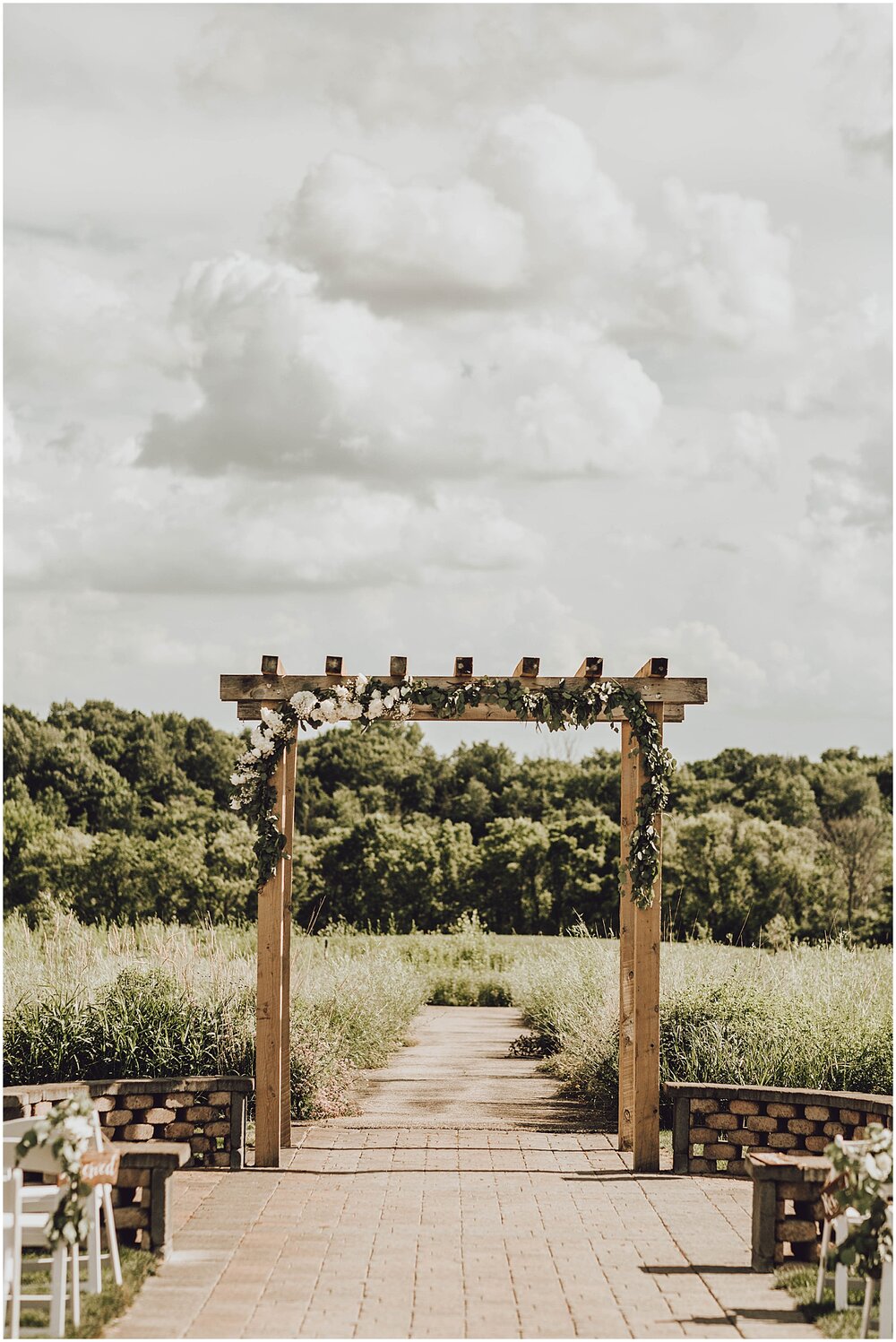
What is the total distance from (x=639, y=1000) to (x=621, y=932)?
0.45 meters

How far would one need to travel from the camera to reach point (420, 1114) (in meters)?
9.63

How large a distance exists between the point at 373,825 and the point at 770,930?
8425mm

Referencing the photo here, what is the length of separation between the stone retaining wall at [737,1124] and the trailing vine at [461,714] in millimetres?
1147

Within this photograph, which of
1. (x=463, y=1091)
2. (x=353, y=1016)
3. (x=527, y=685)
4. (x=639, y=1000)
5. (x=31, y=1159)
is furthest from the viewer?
(x=353, y=1016)

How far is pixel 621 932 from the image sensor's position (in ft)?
27.7

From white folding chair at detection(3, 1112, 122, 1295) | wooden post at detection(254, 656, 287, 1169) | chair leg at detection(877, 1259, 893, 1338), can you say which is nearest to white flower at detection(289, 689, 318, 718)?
wooden post at detection(254, 656, 287, 1169)

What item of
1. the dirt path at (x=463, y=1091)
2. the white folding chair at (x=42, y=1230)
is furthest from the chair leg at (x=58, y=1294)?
the dirt path at (x=463, y=1091)

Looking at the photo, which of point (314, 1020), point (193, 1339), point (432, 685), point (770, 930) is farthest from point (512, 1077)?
point (770, 930)

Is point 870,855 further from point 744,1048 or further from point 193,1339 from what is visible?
point 193,1339

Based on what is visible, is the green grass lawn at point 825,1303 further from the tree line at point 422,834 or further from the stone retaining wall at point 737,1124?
the tree line at point 422,834

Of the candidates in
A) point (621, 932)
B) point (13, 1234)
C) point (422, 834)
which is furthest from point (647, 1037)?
point (422, 834)

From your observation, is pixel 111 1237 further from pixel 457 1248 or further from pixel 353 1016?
pixel 353 1016

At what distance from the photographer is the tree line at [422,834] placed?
95.2 feet

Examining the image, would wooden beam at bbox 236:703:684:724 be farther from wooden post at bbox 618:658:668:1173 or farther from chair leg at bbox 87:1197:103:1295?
chair leg at bbox 87:1197:103:1295
